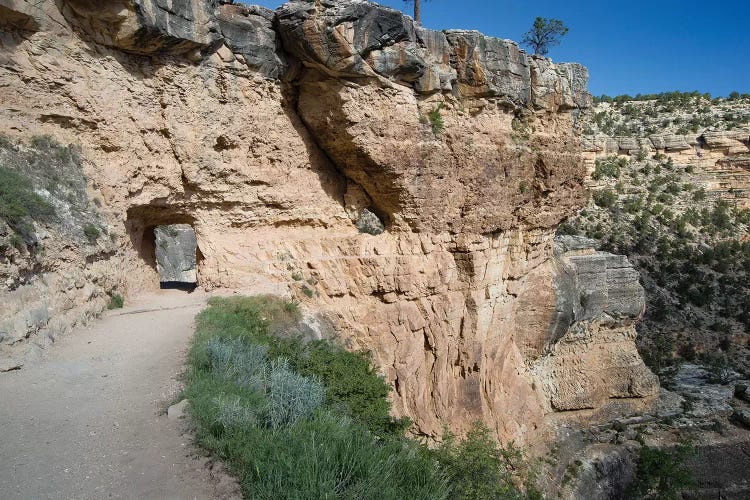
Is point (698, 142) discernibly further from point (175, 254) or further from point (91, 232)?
point (91, 232)

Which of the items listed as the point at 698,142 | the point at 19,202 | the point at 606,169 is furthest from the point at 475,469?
the point at 698,142

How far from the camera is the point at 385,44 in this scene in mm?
10406

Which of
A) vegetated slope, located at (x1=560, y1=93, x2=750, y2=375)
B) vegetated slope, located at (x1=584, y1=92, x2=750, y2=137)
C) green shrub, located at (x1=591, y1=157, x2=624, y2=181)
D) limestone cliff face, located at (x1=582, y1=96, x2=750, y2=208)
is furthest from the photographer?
vegetated slope, located at (x1=584, y1=92, x2=750, y2=137)

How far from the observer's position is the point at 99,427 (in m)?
4.85

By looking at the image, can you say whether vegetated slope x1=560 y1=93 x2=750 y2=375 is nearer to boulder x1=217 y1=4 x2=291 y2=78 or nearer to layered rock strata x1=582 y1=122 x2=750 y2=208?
layered rock strata x1=582 y1=122 x2=750 y2=208

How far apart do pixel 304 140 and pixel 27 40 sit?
17.6ft

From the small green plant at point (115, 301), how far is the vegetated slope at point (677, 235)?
20596mm

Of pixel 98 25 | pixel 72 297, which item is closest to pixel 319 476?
pixel 72 297

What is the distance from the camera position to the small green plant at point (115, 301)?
8.96 meters

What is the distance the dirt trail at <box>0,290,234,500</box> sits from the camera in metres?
3.98

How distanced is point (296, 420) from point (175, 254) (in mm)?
20752

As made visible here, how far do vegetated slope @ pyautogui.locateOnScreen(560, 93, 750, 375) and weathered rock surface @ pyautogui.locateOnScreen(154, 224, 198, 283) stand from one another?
20558mm

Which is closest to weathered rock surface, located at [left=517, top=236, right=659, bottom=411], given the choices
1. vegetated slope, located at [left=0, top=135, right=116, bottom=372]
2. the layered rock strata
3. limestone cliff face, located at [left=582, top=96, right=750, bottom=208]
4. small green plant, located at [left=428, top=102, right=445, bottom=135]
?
small green plant, located at [left=428, top=102, right=445, bottom=135]

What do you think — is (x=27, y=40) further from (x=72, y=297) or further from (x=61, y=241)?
(x=72, y=297)
